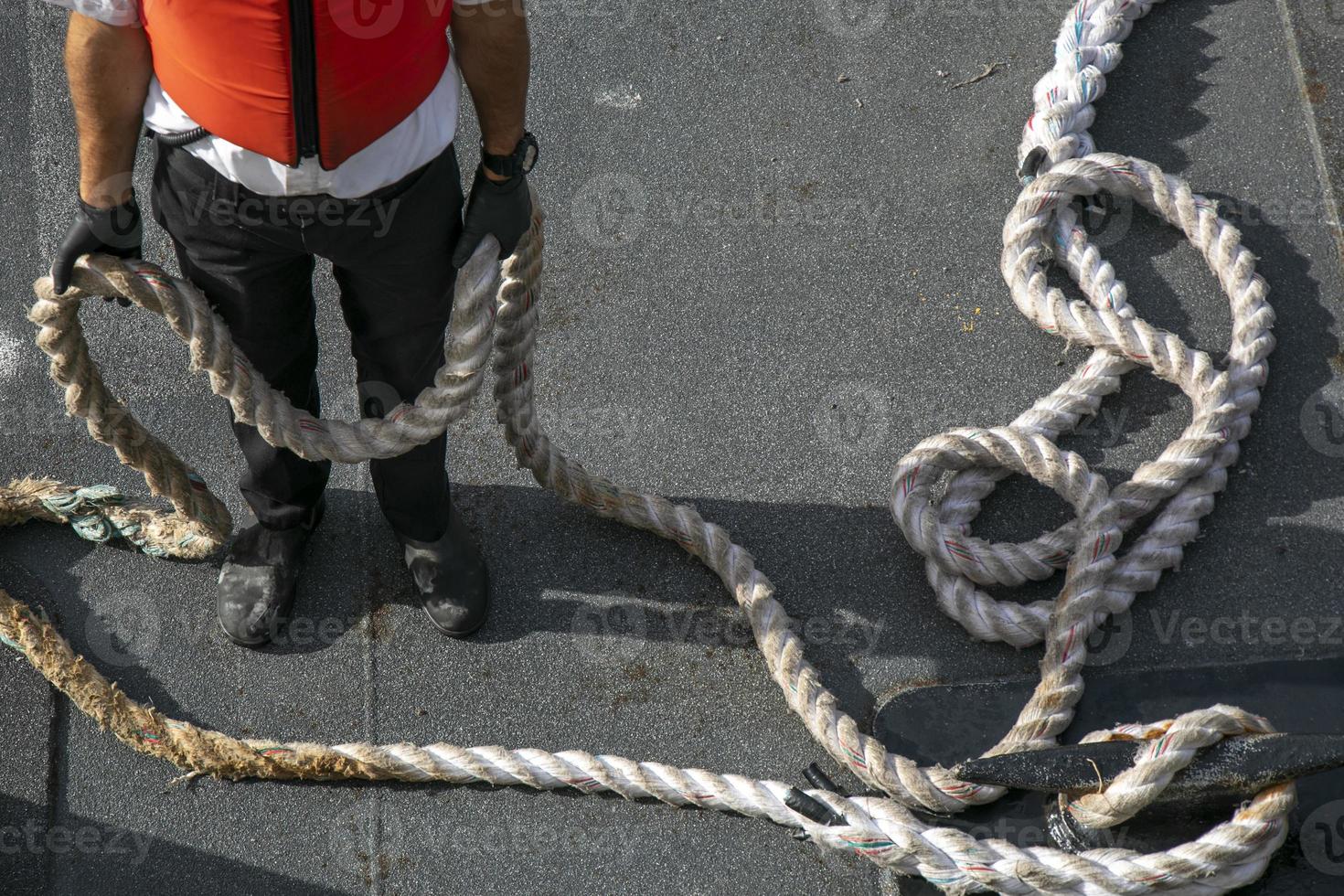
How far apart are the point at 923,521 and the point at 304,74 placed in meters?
1.39

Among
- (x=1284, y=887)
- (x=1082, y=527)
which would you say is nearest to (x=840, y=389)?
(x=1082, y=527)

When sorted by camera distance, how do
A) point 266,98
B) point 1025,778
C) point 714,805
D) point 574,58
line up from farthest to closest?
point 574,58
point 714,805
point 1025,778
point 266,98

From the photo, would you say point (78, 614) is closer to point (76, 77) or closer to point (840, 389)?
point (76, 77)

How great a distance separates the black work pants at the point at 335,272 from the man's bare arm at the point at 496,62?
10cm

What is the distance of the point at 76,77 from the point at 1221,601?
2146 millimetres

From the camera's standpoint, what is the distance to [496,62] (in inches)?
66.4

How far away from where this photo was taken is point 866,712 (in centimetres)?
229
